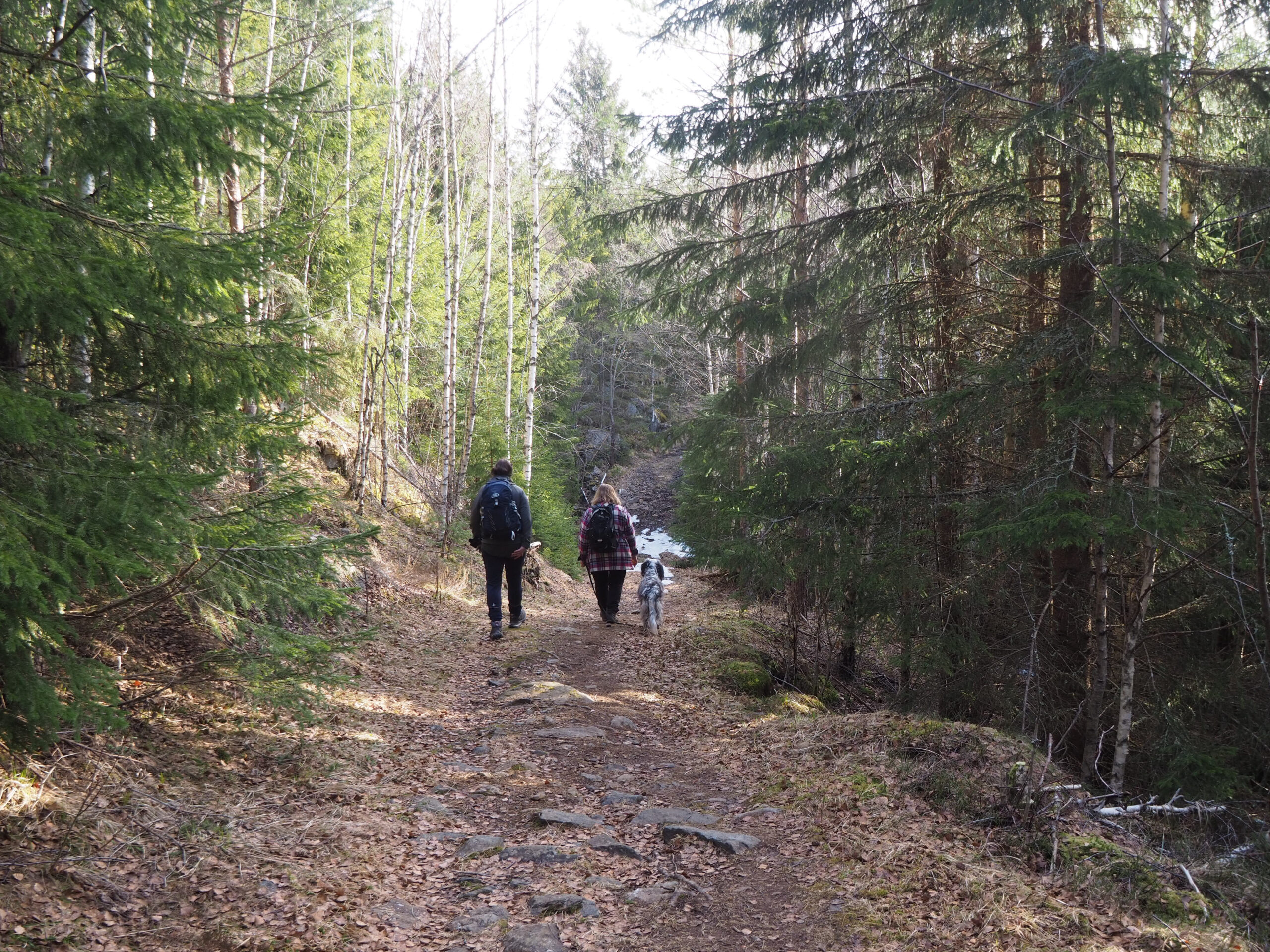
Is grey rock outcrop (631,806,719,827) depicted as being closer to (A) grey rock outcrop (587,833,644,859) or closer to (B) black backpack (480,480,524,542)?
(A) grey rock outcrop (587,833,644,859)

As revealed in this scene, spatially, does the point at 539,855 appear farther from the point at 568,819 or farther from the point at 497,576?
the point at 497,576

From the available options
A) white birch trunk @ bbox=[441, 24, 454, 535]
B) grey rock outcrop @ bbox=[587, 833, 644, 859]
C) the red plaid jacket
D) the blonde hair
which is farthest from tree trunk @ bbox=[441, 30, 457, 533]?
grey rock outcrop @ bbox=[587, 833, 644, 859]

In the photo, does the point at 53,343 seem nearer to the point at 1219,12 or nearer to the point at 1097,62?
the point at 1097,62

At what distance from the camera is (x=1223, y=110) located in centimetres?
725

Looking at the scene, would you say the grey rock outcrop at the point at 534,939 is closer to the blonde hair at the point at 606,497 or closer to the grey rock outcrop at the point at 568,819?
the grey rock outcrop at the point at 568,819

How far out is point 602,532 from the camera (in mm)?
11211

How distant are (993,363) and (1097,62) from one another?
2461mm

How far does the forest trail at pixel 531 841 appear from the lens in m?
3.62

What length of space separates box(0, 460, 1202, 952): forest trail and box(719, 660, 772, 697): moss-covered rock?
1546 millimetres

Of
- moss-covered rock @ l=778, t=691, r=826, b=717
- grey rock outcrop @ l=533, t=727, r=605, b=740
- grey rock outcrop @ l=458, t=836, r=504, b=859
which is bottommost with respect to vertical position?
moss-covered rock @ l=778, t=691, r=826, b=717

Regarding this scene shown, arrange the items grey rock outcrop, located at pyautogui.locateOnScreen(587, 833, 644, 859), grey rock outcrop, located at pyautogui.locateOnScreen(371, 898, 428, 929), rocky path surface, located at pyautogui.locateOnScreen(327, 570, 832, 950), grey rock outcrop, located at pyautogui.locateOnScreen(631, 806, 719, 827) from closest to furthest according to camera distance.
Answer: grey rock outcrop, located at pyautogui.locateOnScreen(371, 898, 428, 929), rocky path surface, located at pyautogui.locateOnScreen(327, 570, 832, 950), grey rock outcrop, located at pyautogui.locateOnScreen(587, 833, 644, 859), grey rock outcrop, located at pyautogui.locateOnScreen(631, 806, 719, 827)

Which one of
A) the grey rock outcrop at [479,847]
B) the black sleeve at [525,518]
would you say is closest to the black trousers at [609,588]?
the black sleeve at [525,518]

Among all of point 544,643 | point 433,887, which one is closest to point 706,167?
point 544,643

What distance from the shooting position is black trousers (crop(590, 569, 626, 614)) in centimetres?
1161
